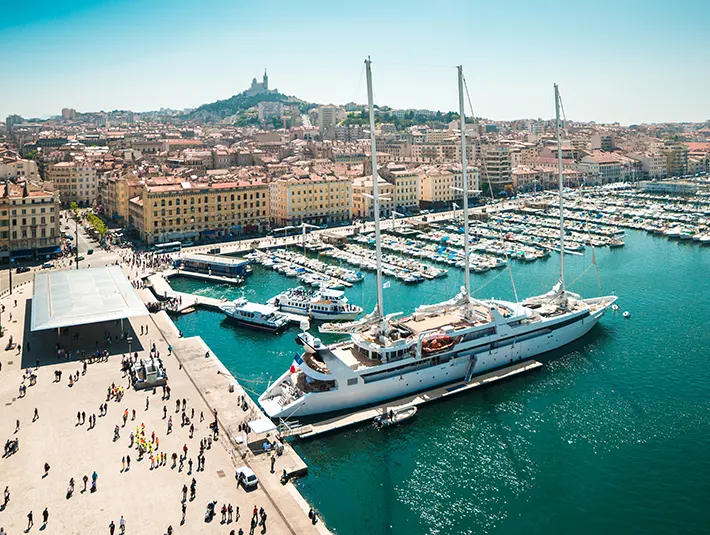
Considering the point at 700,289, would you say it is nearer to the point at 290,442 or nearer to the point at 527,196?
the point at 290,442

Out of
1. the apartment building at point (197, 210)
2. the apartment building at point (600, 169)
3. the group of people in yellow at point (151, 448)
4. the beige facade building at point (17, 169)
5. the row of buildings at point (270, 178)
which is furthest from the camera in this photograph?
the apartment building at point (600, 169)

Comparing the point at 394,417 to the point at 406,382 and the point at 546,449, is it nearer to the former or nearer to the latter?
the point at 406,382

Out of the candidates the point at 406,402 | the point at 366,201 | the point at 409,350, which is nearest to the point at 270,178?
the point at 366,201

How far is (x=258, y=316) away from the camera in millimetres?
52875

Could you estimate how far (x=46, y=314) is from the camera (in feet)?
144

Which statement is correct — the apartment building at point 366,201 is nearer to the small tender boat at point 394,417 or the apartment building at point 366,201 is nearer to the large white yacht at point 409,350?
the large white yacht at point 409,350

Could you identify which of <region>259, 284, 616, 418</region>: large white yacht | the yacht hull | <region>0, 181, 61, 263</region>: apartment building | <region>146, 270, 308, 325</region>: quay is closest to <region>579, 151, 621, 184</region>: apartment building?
<region>259, 284, 616, 418</region>: large white yacht

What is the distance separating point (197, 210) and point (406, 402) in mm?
58338

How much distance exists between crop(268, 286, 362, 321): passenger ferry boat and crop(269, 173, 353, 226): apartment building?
4041cm

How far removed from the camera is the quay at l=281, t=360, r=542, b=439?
34.7 m

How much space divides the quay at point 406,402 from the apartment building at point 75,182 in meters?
99.3

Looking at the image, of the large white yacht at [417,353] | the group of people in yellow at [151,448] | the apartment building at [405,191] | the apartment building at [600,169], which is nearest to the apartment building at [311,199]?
the apartment building at [405,191]

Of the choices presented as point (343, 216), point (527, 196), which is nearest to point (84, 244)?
point (343, 216)

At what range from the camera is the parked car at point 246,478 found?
28062 millimetres
